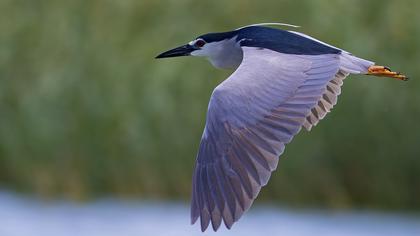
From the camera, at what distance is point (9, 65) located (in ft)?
29.9

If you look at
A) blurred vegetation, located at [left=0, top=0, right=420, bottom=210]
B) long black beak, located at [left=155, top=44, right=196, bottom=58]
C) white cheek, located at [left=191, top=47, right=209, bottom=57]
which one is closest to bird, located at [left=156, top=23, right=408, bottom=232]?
white cheek, located at [left=191, top=47, right=209, bottom=57]

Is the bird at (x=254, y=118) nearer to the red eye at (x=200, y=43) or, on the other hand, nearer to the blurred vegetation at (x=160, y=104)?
the red eye at (x=200, y=43)

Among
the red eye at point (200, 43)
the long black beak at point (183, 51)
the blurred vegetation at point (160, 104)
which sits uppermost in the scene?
the red eye at point (200, 43)

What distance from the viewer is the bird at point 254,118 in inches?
197

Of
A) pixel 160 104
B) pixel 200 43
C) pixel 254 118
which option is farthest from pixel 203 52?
pixel 160 104

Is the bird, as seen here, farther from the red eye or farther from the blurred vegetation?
the blurred vegetation

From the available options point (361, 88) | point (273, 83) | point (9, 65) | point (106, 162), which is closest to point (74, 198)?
point (106, 162)

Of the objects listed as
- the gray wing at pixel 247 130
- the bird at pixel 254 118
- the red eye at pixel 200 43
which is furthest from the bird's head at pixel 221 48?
the gray wing at pixel 247 130

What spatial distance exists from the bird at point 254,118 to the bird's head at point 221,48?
0.33 meters

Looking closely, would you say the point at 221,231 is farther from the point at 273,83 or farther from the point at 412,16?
the point at 273,83

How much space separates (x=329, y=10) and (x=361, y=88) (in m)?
0.65

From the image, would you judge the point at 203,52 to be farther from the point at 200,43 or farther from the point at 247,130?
the point at 247,130

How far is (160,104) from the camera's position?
859cm

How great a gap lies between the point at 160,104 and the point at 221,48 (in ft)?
8.05
